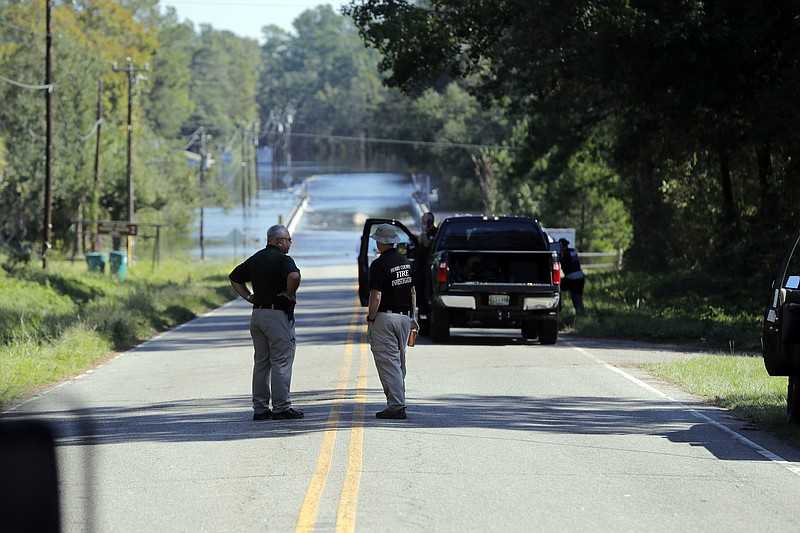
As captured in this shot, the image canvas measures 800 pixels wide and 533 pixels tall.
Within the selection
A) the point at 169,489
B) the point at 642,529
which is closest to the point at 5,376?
the point at 169,489

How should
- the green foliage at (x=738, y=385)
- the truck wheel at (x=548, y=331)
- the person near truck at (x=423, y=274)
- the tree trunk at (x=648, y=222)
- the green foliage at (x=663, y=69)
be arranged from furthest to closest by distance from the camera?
the tree trunk at (x=648, y=222)
the green foliage at (x=663, y=69)
the person near truck at (x=423, y=274)
the truck wheel at (x=548, y=331)
the green foliage at (x=738, y=385)

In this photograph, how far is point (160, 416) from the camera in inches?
483

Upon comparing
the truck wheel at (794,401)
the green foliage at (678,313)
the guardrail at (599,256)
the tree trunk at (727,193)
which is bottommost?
the guardrail at (599,256)

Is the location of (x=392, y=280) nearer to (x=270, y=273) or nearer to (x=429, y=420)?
(x=270, y=273)

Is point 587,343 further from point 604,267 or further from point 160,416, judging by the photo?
point 604,267

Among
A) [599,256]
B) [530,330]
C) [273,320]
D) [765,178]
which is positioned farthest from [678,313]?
[599,256]

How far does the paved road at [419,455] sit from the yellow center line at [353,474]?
0.02 metres

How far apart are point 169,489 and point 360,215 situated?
289 ft

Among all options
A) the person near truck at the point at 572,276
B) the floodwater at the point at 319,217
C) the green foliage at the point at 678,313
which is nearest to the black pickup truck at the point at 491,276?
the green foliage at the point at 678,313

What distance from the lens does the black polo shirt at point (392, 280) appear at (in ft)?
38.8

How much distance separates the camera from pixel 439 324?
801 inches

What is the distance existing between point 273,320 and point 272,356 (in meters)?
0.38

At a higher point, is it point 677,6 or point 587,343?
point 677,6

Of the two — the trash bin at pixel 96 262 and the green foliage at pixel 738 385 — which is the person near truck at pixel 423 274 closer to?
the green foliage at pixel 738 385
